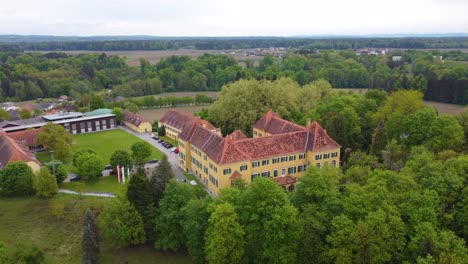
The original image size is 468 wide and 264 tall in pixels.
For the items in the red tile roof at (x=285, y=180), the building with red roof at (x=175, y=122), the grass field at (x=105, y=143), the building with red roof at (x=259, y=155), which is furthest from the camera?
the building with red roof at (x=175, y=122)

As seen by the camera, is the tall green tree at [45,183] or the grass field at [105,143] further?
the grass field at [105,143]

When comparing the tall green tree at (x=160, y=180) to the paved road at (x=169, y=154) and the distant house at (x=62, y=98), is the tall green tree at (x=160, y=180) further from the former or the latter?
the distant house at (x=62, y=98)

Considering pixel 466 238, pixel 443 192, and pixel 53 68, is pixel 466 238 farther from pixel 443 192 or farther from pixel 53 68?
pixel 53 68

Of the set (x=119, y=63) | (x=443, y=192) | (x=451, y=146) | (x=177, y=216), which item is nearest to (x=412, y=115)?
(x=451, y=146)

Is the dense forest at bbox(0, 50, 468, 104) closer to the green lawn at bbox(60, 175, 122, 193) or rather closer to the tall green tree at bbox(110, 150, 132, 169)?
the tall green tree at bbox(110, 150, 132, 169)

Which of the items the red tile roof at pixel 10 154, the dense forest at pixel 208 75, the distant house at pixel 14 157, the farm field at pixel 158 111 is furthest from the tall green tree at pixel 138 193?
the dense forest at pixel 208 75

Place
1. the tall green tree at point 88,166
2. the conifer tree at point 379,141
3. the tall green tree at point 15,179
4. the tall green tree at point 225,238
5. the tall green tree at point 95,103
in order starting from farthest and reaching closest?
1. the tall green tree at point 95,103
2. the tall green tree at point 88,166
3. the conifer tree at point 379,141
4. the tall green tree at point 15,179
5. the tall green tree at point 225,238
